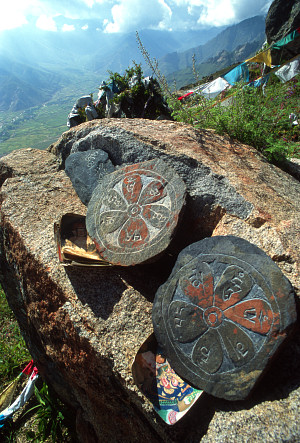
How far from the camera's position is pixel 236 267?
7.36 ft

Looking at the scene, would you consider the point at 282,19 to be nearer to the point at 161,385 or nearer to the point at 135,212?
the point at 135,212

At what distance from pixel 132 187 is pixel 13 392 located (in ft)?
13.0

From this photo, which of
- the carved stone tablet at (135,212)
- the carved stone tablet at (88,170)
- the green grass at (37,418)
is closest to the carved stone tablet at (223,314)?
the carved stone tablet at (135,212)

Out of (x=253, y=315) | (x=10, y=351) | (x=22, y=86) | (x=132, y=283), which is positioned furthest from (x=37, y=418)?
(x=22, y=86)

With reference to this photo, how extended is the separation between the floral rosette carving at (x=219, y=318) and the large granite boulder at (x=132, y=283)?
316 millimetres

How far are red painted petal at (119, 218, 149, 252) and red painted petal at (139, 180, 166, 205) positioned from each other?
0.25 meters

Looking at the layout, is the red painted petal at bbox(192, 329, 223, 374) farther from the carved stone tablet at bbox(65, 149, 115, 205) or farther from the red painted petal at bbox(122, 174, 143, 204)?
the carved stone tablet at bbox(65, 149, 115, 205)

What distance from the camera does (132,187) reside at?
328cm

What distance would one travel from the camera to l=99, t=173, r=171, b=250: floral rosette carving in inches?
115

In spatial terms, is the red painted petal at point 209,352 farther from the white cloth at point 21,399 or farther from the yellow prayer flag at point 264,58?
the yellow prayer flag at point 264,58

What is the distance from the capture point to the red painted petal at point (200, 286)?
7.43 ft

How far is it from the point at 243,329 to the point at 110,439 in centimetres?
205

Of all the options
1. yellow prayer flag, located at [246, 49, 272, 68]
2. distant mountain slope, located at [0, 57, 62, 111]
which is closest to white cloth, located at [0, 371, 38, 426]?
yellow prayer flag, located at [246, 49, 272, 68]

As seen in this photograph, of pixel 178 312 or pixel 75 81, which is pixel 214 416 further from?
pixel 75 81
